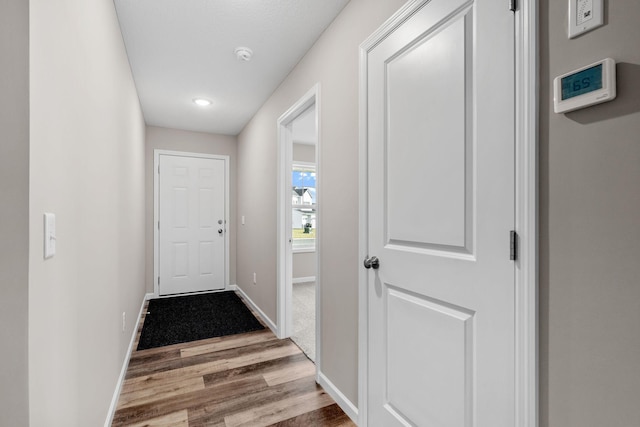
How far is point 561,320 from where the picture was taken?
0.81 meters

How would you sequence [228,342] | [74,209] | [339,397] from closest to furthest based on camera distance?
[74,209] < [339,397] < [228,342]

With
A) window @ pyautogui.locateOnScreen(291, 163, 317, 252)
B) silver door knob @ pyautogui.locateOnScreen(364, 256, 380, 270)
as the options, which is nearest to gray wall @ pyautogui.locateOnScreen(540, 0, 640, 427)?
silver door knob @ pyautogui.locateOnScreen(364, 256, 380, 270)

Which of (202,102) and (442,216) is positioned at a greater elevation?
(202,102)

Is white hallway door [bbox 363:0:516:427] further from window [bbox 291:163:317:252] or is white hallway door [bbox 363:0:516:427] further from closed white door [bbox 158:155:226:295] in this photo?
window [bbox 291:163:317:252]

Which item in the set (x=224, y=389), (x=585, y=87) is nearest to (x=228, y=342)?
(x=224, y=389)

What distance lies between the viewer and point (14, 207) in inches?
27.2

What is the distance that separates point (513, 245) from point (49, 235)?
1336mm

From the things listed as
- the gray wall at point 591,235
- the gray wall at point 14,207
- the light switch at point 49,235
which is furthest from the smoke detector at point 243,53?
the gray wall at point 591,235

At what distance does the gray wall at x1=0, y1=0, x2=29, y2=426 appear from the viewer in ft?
2.18

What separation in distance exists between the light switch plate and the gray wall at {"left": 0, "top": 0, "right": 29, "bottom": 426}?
4.37 feet

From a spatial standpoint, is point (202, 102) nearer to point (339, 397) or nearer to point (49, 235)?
point (49, 235)

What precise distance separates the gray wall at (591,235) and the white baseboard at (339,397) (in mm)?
1121

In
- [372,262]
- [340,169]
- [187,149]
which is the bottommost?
[372,262]

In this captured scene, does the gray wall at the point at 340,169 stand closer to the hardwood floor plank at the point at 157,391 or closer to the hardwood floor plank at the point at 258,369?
the hardwood floor plank at the point at 258,369
